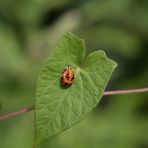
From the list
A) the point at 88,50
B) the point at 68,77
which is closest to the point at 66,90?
the point at 68,77

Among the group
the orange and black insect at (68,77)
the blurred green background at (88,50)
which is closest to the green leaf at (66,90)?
the orange and black insect at (68,77)

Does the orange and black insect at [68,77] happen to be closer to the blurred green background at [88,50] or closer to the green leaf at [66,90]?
the green leaf at [66,90]

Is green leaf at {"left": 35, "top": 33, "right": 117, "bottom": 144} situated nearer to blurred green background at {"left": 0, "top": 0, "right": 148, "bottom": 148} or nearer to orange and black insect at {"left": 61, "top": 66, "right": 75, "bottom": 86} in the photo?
orange and black insect at {"left": 61, "top": 66, "right": 75, "bottom": 86}

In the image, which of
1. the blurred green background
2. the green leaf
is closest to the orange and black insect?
the green leaf

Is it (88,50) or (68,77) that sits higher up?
(88,50)

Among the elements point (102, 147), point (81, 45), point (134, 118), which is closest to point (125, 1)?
point (134, 118)

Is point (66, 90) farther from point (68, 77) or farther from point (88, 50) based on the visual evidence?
point (88, 50)

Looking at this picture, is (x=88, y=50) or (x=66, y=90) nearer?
(x=66, y=90)
